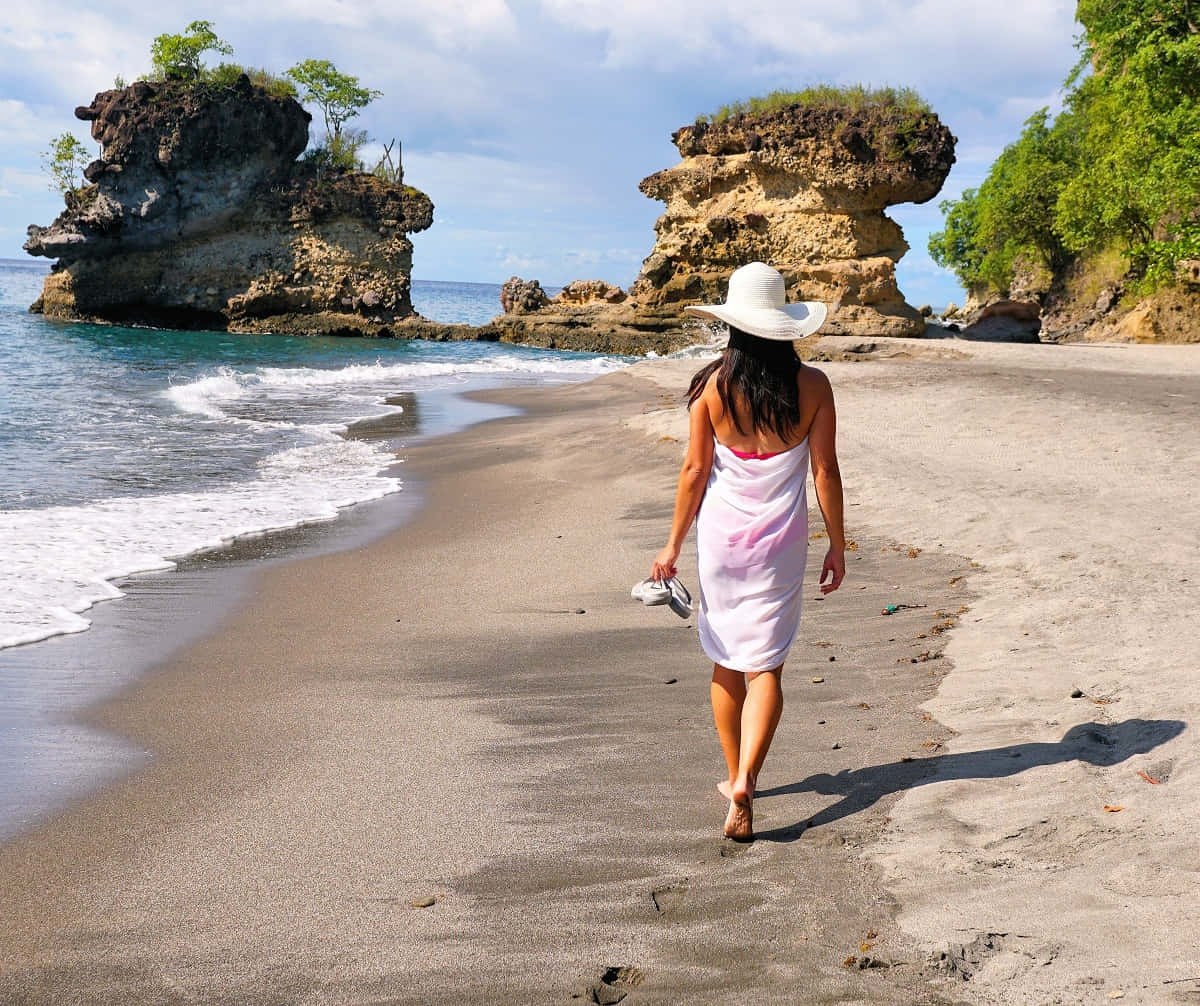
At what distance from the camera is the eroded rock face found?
35.6 metres

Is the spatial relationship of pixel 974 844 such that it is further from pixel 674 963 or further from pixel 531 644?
pixel 531 644

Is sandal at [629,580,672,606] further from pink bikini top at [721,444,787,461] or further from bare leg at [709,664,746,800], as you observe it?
pink bikini top at [721,444,787,461]

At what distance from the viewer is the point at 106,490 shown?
34.9 ft

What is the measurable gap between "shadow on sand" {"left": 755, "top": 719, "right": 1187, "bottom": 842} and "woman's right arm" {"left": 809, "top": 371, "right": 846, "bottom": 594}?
0.72m

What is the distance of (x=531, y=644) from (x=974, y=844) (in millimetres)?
3050

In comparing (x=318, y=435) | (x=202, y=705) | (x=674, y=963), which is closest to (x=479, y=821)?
(x=674, y=963)

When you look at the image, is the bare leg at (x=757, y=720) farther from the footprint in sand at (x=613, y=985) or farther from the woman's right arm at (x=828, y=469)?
the footprint in sand at (x=613, y=985)

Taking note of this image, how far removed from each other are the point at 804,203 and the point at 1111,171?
11192 mm

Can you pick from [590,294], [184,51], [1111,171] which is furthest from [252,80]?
[1111,171]

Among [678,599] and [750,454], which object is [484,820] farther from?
[750,454]

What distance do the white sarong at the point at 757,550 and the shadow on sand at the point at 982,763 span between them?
56 cm

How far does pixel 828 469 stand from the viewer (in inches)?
138

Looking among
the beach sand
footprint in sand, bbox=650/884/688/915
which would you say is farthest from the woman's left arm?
footprint in sand, bbox=650/884/688/915

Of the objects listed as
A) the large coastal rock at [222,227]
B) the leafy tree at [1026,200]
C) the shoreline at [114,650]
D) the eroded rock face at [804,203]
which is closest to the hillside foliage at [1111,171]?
the leafy tree at [1026,200]
